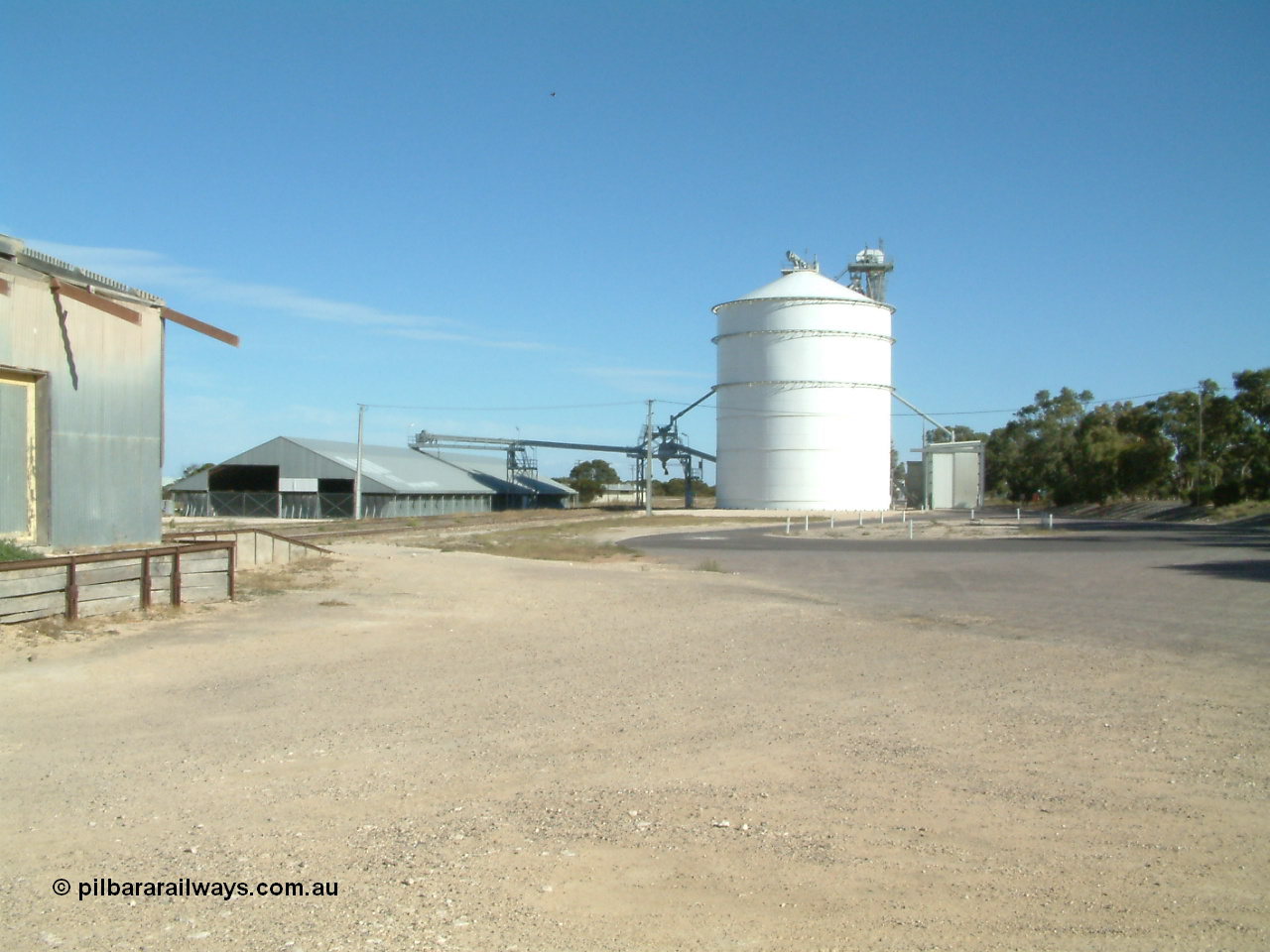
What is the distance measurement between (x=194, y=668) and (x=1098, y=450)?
205 ft

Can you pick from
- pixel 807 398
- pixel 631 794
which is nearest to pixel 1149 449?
pixel 807 398

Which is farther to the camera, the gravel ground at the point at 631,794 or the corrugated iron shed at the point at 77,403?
the corrugated iron shed at the point at 77,403

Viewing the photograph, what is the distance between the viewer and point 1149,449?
60.3 metres

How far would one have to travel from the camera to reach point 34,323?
1571 centimetres

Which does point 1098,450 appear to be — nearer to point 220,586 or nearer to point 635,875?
point 220,586

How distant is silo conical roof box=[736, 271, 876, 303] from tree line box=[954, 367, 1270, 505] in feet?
57.0

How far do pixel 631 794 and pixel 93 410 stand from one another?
1386cm

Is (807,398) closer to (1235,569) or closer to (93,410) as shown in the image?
(1235,569)

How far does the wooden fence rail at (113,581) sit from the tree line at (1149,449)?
4818cm

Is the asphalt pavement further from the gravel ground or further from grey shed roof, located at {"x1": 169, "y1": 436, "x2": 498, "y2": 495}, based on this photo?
grey shed roof, located at {"x1": 169, "y1": 436, "x2": 498, "y2": 495}

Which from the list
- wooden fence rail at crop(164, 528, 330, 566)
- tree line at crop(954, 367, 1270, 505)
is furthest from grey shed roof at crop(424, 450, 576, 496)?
wooden fence rail at crop(164, 528, 330, 566)

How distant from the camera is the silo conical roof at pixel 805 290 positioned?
7219 cm

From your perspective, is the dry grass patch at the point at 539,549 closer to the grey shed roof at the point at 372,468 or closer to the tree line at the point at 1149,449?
the grey shed roof at the point at 372,468

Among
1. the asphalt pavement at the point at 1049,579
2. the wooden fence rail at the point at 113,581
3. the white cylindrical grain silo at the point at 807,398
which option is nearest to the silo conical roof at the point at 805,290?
the white cylindrical grain silo at the point at 807,398
